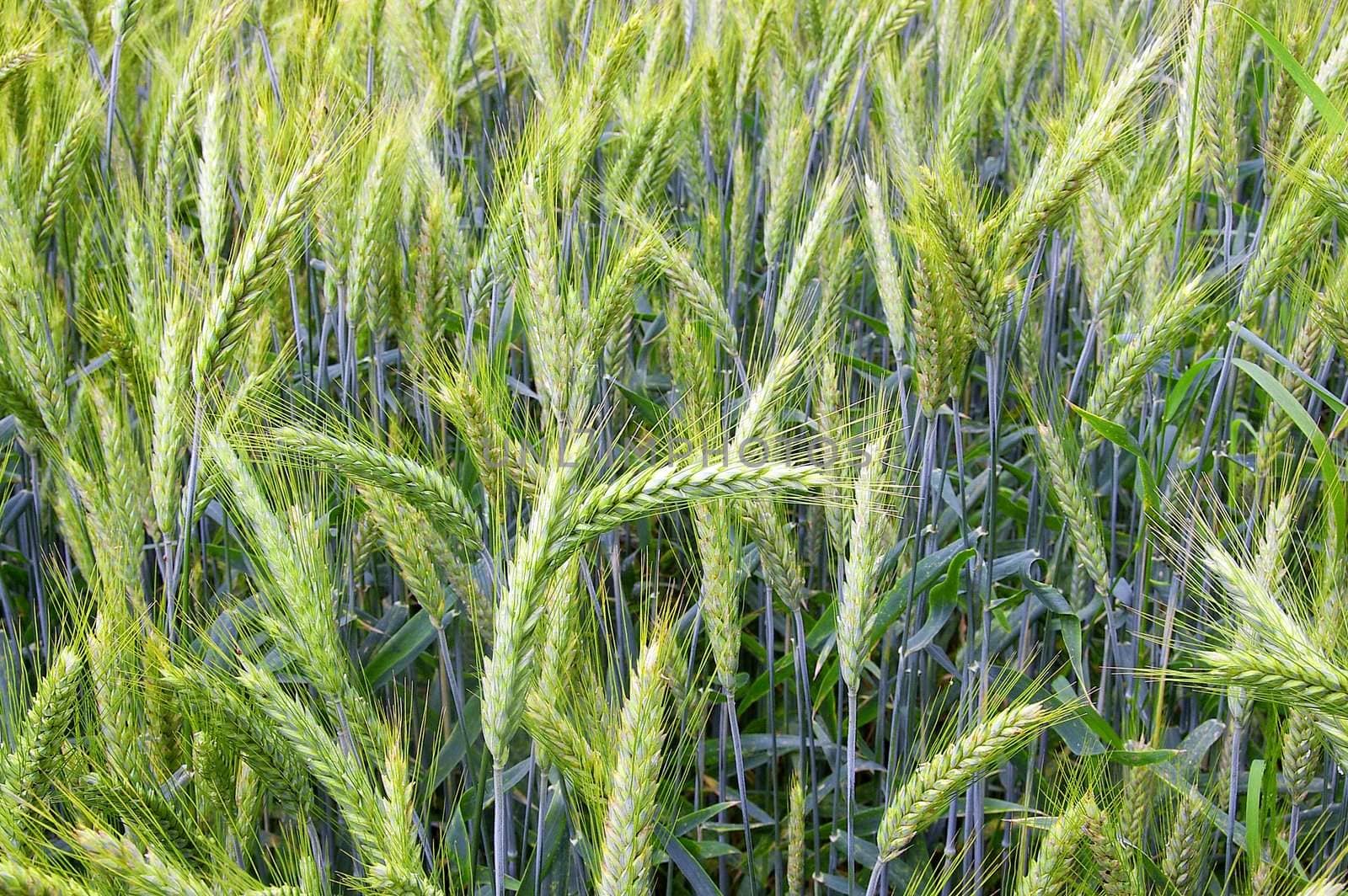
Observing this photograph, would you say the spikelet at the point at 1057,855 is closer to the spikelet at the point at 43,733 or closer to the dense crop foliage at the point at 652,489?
the dense crop foliage at the point at 652,489

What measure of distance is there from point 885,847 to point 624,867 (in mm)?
354

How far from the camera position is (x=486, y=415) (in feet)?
4.58

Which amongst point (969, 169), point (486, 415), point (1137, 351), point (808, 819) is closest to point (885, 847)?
point (486, 415)

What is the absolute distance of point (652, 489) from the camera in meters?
1.12

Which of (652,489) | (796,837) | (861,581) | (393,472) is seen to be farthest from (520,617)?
(796,837)

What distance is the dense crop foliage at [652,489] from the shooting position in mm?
1291

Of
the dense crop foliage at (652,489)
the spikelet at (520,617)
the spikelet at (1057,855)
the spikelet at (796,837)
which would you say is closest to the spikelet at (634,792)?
the dense crop foliage at (652,489)

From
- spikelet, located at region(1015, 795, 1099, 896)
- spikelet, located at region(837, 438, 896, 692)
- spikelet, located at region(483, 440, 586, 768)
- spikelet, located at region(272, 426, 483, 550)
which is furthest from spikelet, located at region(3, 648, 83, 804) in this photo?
spikelet, located at region(1015, 795, 1099, 896)

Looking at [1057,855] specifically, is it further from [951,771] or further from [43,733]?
[43,733]

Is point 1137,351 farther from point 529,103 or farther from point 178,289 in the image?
point 529,103

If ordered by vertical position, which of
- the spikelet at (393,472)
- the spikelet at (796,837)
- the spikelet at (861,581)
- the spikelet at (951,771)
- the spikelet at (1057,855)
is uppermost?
the spikelet at (393,472)

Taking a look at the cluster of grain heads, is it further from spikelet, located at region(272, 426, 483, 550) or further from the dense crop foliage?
spikelet, located at region(272, 426, 483, 550)

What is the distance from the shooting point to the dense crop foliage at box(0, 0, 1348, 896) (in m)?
1.29

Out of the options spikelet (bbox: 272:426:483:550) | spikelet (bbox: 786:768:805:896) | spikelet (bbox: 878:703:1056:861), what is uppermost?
spikelet (bbox: 272:426:483:550)
